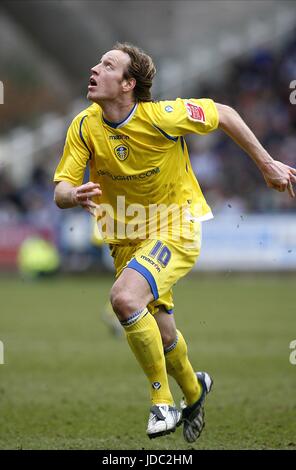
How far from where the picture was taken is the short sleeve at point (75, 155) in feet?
19.7

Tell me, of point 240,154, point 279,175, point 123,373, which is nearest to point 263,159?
point 279,175

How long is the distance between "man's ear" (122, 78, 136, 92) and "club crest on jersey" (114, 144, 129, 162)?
1.22 ft

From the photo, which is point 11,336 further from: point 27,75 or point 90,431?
point 27,75

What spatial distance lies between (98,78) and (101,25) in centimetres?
1989

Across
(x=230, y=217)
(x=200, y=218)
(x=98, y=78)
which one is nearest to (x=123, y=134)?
(x=98, y=78)

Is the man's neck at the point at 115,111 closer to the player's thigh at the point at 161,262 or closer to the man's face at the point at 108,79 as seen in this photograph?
the man's face at the point at 108,79

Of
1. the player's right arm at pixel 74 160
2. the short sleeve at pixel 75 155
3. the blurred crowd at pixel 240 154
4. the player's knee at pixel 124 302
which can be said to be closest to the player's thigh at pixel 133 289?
the player's knee at pixel 124 302

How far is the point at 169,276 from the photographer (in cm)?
604

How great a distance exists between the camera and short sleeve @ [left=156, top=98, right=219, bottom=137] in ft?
19.8

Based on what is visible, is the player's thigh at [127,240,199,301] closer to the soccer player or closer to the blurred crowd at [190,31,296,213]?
the soccer player

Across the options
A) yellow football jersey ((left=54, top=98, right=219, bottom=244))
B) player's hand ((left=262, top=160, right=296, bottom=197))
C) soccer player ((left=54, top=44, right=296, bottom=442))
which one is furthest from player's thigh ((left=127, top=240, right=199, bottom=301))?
player's hand ((left=262, top=160, right=296, bottom=197))

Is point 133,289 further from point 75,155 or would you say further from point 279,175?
point 279,175

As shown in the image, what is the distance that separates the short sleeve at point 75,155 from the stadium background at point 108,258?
5.65 feet

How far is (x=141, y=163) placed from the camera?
611cm
